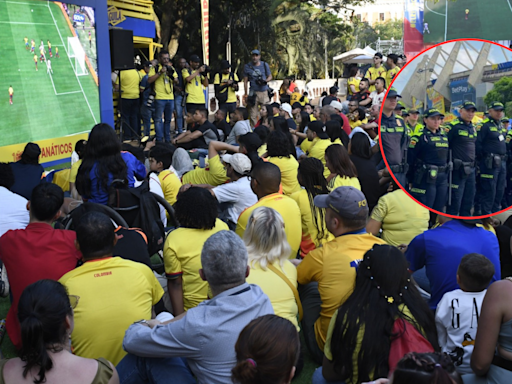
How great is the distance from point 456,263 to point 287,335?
6.56 ft

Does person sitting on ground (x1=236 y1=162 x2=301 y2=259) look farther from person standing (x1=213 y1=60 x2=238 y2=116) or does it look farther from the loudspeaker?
person standing (x1=213 y1=60 x2=238 y2=116)

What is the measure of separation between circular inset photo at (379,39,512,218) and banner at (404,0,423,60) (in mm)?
12941

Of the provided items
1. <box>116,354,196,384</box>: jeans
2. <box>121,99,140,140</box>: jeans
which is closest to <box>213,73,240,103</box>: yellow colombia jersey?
<box>121,99,140,140</box>: jeans

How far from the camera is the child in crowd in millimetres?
3025

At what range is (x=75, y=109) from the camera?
9484 mm

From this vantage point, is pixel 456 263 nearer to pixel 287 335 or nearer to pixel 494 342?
pixel 494 342

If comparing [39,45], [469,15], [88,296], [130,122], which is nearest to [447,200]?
[88,296]

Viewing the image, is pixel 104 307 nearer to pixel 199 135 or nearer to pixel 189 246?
pixel 189 246

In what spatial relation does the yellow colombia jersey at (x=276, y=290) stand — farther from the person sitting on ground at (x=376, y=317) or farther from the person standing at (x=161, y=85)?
the person standing at (x=161, y=85)

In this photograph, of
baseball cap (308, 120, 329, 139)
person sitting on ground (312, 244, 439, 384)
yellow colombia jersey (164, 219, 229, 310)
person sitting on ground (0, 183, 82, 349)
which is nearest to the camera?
person sitting on ground (312, 244, 439, 384)

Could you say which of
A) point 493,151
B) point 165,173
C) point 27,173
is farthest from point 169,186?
point 493,151

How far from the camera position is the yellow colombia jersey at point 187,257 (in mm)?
3602

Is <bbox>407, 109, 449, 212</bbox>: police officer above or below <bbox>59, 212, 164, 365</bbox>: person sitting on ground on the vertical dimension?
above

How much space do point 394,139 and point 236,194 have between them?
244cm
